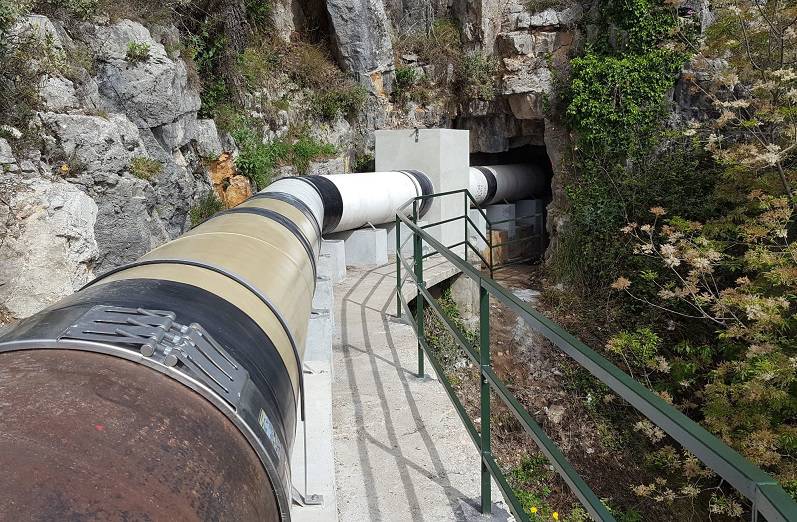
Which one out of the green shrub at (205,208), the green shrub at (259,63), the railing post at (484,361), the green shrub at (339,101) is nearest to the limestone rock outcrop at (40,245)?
the green shrub at (205,208)

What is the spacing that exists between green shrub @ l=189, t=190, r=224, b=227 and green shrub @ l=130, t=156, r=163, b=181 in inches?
40.7

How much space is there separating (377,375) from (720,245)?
16.6 feet

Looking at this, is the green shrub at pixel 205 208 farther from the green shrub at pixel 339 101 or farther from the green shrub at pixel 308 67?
the green shrub at pixel 308 67

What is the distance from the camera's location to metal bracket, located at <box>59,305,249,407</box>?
1.25 metres

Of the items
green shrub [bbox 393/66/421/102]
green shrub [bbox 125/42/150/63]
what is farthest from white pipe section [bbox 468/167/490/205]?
green shrub [bbox 125/42/150/63]

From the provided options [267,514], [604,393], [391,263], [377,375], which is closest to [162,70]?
[391,263]

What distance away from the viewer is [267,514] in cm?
122

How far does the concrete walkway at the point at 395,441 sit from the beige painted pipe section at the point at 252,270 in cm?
75

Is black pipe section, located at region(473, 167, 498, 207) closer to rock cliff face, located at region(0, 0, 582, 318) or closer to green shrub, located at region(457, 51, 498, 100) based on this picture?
rock cliff face, located at region(0, 0, 582, 318)

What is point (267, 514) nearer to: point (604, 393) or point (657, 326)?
point (604, 393)

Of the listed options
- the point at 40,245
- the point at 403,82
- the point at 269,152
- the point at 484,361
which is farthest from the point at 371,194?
the point at 403,82

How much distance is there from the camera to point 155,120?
731 centimetres

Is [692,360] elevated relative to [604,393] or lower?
elevated

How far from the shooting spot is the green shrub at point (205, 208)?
25.5ft
